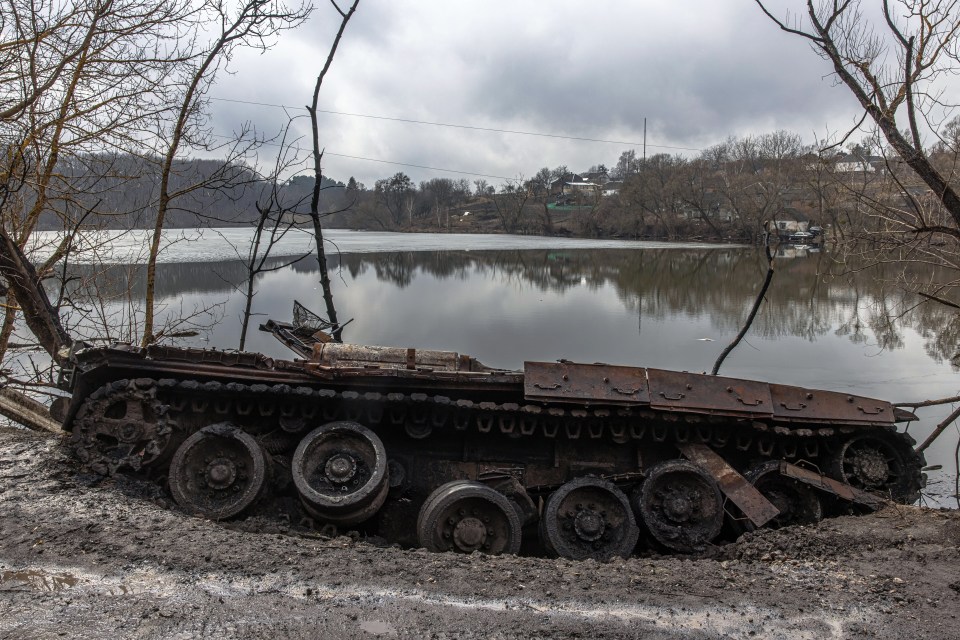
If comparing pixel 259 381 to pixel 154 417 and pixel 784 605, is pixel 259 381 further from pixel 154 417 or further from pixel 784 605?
pixel 784 605

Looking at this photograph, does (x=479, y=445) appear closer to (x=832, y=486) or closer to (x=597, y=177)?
(x=832, y=486)

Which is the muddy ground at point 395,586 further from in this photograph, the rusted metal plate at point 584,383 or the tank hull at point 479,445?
the rusted metal plate at point 584,383

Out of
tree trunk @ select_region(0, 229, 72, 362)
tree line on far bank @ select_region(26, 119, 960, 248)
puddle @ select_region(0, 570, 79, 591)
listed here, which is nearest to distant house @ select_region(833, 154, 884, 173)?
tree line on far bank @ select_region(26, 119, 960, 248)

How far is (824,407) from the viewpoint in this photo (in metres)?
6.24

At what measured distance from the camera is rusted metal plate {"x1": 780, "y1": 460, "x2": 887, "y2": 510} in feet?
19.8

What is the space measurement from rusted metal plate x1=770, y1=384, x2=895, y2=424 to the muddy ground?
46.6 inches

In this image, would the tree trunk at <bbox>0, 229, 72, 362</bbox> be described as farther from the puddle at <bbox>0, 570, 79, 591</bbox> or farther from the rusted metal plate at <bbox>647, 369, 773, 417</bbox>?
the rusted metal plate at <bbox>647, 369, 773, 417</bbox>

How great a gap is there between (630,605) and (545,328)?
45.7 ft

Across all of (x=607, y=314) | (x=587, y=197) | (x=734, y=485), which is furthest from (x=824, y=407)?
(x=587, y=197)

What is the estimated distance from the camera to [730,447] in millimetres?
6566

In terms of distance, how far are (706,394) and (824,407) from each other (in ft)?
3.89

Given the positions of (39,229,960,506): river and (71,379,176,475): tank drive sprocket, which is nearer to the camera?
(71,379,176,475): tank drive sprocket

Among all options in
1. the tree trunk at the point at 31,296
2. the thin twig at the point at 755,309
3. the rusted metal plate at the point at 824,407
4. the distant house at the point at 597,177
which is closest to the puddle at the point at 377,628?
the rusted metal plate at the point at 824,407

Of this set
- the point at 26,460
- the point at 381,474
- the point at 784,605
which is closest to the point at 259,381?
the point at 381,474
